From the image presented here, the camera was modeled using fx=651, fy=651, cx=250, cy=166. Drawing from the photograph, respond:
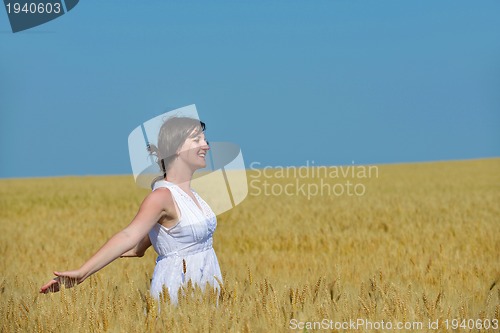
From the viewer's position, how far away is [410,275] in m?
5.29

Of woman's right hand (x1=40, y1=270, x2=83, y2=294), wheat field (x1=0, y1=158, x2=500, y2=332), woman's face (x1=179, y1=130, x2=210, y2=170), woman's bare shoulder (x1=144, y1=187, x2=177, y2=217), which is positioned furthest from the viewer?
woman's face (x1=179, y1=130, x2=210, y2=170)

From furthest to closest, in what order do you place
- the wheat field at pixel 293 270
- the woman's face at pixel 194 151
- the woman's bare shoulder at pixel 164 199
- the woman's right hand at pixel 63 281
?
1. the woman's face at pixel 194 151
2. the woman's bare shoulder at pixel 164 199
3. the wheat field at pixel 293 270
4. the woman's right hand at pixel 63 281

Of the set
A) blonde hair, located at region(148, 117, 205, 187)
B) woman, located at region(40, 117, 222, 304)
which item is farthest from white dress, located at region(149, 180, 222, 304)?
blonde hair, located at region(148, 117, 205, 187)

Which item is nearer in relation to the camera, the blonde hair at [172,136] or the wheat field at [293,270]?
the wheat field at [293,270]

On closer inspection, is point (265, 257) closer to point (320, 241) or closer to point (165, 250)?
point (320, 241)

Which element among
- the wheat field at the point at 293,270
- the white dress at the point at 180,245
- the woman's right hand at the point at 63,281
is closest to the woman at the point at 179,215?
the white dress at the point at 180,245

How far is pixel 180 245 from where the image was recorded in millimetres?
3291

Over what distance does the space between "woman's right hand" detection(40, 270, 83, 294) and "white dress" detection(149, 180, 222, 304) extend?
19.6 inches

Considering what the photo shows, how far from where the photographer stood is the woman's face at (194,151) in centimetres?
323

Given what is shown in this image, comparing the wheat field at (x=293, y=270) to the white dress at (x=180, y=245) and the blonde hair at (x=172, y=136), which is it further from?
the blonde hair at (x=172, y=136)

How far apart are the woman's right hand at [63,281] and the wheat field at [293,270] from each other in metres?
0.06

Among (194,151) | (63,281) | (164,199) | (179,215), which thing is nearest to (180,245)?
(179,215)

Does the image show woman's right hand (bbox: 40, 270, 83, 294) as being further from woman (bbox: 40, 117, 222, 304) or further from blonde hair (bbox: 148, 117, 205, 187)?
blonde hair (bbox: 148, 117, 205, 187)

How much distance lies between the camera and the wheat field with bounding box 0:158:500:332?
9.74 feet
